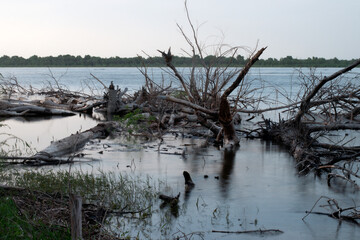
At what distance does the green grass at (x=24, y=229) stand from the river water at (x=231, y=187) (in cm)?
129

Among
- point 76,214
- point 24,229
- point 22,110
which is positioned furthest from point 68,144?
point 22,110

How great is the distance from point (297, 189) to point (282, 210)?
1.51 m

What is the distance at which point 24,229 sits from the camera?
5.48 metres

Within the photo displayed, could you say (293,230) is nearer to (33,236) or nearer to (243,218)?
(243,218)

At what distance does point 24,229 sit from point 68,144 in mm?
6220

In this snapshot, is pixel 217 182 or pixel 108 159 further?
pixel 108 159

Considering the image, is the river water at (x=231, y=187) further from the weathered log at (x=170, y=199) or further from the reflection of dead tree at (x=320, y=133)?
the reflection of dead tree at (x=320, y=133)

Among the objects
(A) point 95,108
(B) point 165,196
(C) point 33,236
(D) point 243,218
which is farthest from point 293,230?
(A) point 95,108

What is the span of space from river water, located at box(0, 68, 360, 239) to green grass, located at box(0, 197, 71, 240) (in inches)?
50.9

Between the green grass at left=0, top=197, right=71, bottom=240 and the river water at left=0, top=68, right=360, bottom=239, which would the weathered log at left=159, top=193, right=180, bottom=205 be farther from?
the green grass at left=0, top=197, right=71, bottom=240

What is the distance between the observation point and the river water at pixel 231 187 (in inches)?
Result: 265

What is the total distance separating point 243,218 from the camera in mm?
7145

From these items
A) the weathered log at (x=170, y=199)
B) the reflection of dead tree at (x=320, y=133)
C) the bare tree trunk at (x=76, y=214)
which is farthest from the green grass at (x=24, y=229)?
the reflection of dead tree at (x=320, y=133)

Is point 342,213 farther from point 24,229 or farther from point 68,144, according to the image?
point 68,144
